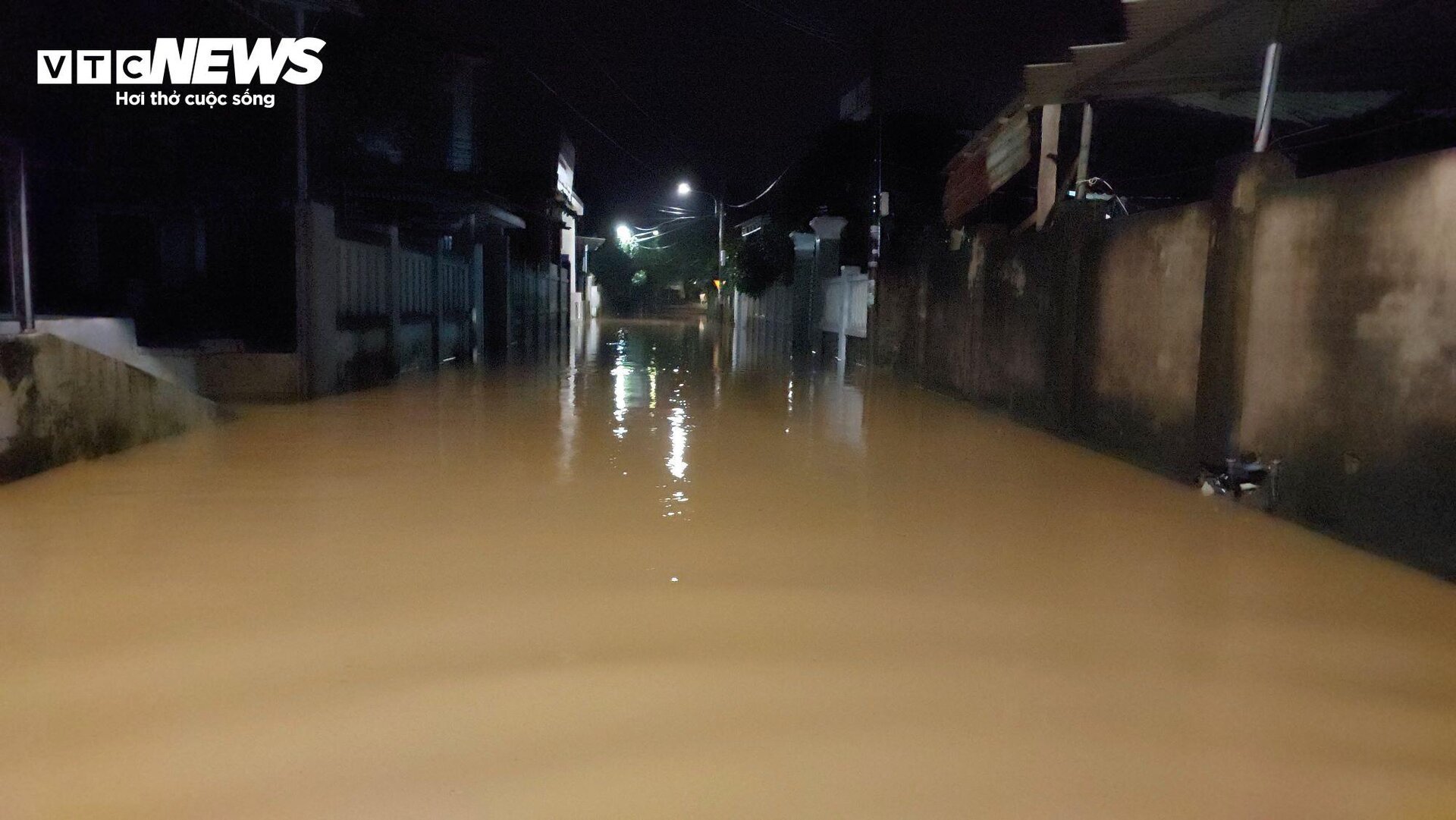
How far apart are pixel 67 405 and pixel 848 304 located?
53.6ft

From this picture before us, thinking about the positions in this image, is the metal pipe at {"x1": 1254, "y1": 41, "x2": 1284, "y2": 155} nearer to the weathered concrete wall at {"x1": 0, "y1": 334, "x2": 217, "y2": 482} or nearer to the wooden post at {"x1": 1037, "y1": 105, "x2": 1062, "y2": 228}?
the wooden post at {"x1": 1037, "y1": 105, "x2": 1062, "y2": 228}

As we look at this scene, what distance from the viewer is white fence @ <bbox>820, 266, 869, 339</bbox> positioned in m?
21.2

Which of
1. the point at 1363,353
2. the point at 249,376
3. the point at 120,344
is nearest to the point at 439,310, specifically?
the point at 249,376

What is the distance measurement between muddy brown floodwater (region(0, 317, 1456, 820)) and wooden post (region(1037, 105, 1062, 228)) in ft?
13.7

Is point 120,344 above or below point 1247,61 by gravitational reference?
below

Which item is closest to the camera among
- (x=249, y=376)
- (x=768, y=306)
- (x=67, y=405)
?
(x=67, y=405)

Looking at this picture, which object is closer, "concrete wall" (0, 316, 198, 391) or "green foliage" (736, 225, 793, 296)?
"concrete wall" (0, 316, 198, 391)

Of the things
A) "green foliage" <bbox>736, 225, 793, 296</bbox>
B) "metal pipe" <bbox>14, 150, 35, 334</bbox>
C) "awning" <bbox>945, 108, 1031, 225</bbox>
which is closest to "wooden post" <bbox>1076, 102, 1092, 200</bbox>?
"awning" <bbox>945, 108, 1031, 225</bbox>

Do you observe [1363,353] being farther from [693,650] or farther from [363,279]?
[363,279]

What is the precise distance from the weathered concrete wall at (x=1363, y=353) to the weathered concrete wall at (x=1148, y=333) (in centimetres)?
84

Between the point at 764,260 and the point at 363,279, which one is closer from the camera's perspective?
the point at 363,279

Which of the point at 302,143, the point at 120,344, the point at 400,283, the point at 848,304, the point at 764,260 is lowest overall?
the point at 120,344

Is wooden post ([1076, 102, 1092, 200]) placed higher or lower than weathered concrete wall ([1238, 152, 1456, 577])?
higher

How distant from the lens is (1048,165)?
11.4m
